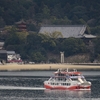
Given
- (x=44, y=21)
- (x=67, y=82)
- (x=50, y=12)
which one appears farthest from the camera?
(x=50, y=12)

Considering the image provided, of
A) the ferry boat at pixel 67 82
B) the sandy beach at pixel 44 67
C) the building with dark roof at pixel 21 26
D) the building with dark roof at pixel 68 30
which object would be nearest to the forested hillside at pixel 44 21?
the building with dark roof at pixel 21 26

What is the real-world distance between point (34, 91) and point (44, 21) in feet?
222

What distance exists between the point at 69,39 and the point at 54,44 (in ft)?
11.6

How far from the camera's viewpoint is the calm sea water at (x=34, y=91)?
8375cm

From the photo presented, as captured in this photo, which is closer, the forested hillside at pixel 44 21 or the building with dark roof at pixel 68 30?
the forested hillside at pixel 44 21

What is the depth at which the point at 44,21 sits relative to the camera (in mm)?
156875

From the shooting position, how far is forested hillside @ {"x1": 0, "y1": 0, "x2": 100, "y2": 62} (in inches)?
5212

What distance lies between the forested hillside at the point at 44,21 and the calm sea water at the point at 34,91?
60.5 feet

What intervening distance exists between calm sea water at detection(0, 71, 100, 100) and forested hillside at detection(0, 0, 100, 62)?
18.4 m

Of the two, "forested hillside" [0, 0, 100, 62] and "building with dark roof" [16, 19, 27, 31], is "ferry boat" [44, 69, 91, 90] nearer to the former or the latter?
"forested hillside" [0, 0, 100, 62]

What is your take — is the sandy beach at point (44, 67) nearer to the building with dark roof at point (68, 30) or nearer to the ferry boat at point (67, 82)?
the building with dark roof at point (68, 30)

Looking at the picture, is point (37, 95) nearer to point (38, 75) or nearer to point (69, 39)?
point (38, 75)

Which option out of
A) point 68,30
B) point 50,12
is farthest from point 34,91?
point 50,12

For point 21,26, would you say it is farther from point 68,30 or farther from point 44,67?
point 44,67
